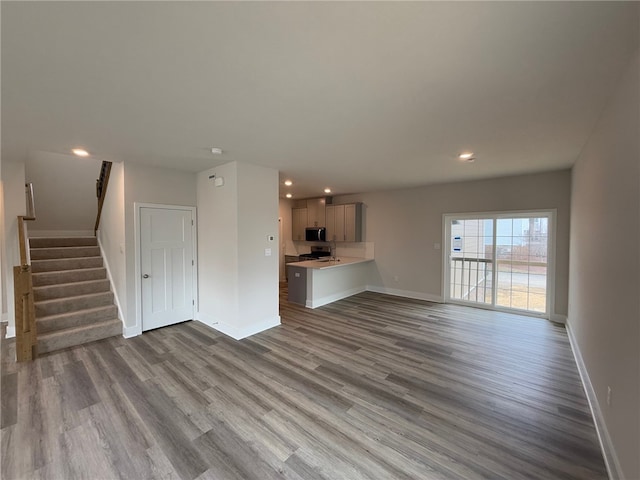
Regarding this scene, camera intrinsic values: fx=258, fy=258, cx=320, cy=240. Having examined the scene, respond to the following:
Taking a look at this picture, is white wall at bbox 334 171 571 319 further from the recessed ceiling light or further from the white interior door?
the recessed ceiling light

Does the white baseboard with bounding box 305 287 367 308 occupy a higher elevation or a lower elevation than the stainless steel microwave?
lower

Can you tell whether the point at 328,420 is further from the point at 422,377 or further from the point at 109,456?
the point at 109,456

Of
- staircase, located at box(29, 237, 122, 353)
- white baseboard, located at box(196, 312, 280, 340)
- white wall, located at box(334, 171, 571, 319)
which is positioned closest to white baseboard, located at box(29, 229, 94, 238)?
staircase, located at box(29, 237, 122, 353)

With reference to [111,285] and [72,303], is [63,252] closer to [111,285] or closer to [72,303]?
[111,285]

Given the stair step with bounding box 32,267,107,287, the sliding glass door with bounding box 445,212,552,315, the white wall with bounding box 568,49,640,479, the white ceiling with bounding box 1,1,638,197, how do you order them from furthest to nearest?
the sliding glass door with bounding box 445,212,552,315 → the stair step with bounding box 32,267,107,287 → the white wall with bounding box 568,49,640,479 → the white ceiling with bounding box 1,1,638,197

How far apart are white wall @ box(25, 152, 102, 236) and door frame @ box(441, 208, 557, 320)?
7.80 metres

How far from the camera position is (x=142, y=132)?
2709mm

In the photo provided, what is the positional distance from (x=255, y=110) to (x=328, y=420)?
108 inches

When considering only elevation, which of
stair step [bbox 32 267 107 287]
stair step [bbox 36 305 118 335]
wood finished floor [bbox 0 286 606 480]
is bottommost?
wood finished floor [bbox 0 286 606 480]

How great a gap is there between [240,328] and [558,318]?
547 centimetres

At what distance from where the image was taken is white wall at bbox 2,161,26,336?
3.88 metres

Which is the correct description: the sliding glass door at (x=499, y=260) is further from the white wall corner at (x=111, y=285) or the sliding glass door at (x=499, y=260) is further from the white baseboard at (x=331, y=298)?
the white wall corner at (x=111, y=285)

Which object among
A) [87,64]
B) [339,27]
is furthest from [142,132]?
[339,27]

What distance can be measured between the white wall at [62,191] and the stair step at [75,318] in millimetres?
3031
